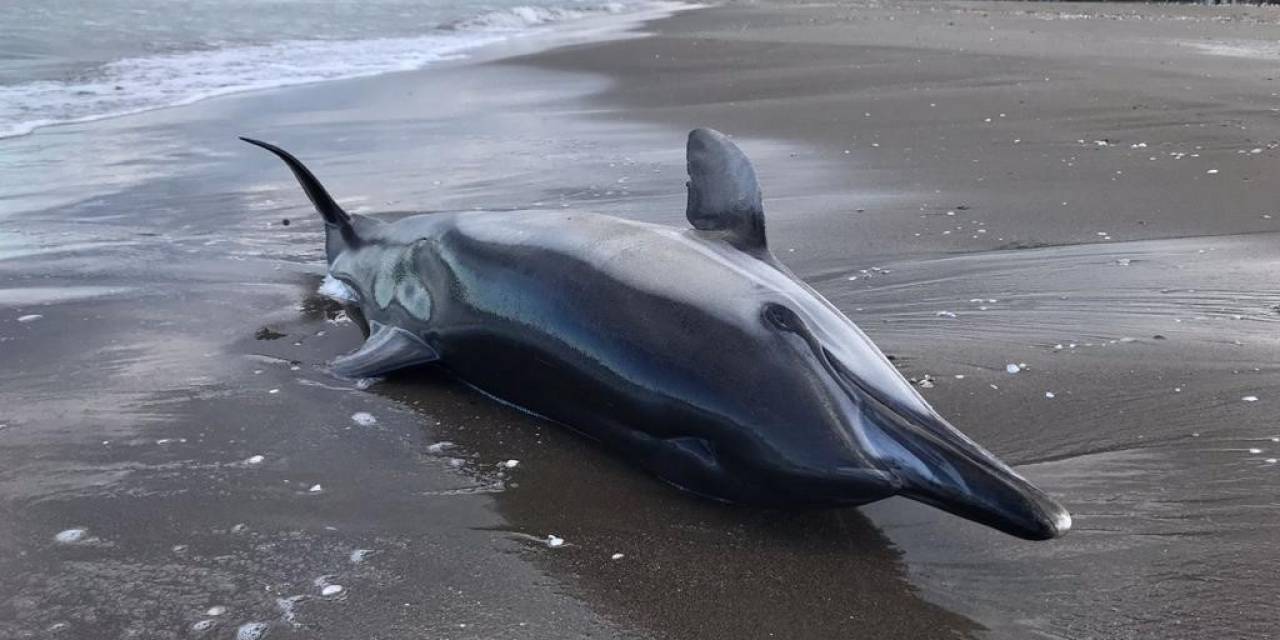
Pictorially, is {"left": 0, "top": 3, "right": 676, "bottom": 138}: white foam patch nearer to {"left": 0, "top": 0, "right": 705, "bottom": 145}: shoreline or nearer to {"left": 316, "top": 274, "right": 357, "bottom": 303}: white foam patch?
{"left": 0, "top": 0, "right": 705, "bottom": 145}: shoreline

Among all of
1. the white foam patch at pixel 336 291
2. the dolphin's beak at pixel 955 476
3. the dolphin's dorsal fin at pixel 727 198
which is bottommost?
the white foam patch at pixel 336 291

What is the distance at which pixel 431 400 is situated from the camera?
4008 millimetres

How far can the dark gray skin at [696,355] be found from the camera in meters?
2.71

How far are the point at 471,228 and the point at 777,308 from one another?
1.56 metres

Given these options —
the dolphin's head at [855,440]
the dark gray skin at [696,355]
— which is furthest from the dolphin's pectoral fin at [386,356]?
the dolphin's head at [855,440]

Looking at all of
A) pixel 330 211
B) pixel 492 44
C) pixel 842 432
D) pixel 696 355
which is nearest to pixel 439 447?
pixel 696 355

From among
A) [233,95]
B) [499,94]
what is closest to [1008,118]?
[499,94]

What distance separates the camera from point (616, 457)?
343cm

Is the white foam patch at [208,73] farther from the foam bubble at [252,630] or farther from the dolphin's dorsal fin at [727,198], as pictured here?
the foam bubble at [252,630]

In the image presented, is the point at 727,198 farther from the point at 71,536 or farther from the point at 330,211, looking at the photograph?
the point at 330,211

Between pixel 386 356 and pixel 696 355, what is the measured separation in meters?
1.56

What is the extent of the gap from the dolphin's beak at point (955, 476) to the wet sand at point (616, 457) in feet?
0.64

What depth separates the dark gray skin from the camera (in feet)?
8.88

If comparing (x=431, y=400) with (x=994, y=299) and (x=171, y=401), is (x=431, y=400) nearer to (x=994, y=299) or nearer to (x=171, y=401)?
(x=171, y=401)
